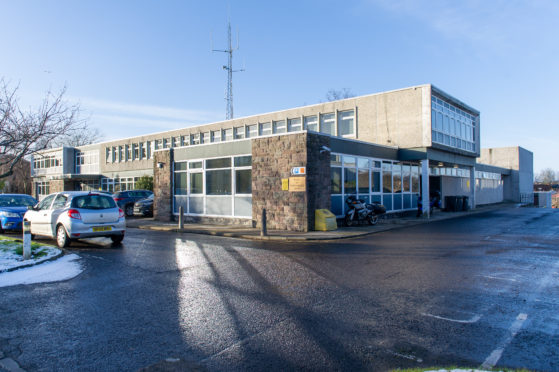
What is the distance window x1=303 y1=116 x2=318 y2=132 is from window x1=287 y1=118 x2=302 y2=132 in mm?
593

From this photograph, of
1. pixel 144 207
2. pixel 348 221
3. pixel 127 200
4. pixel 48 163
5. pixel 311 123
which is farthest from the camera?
pixel 48 163

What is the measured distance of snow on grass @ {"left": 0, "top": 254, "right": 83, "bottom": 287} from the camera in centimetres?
763

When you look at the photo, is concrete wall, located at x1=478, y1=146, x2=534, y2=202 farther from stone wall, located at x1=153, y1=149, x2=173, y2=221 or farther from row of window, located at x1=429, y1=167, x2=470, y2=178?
stone wall, located at x1=153, y1=149, x2=173, y2=221

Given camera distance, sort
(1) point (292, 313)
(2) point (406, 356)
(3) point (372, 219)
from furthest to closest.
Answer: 1. (3) point (372, 219)
2. (1) point (292, 313)
3. (2) point (406, 356)

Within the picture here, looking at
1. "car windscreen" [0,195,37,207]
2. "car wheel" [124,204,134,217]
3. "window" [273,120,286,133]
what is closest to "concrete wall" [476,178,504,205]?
"window" [273,120,286,133]

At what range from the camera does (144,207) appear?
84.1 ft

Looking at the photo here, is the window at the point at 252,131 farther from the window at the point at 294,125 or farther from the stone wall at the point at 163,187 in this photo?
the stone wall at the point at 163,187

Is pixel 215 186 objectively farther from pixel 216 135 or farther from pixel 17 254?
pixel 216 135

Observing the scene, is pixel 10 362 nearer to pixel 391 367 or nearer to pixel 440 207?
pixel 391 367

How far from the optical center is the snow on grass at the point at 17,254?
8.75m

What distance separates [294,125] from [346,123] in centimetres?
472

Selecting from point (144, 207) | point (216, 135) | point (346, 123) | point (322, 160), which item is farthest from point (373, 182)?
point (216, 135)

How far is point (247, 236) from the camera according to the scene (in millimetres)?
14875

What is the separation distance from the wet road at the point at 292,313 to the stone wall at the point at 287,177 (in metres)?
5.89
